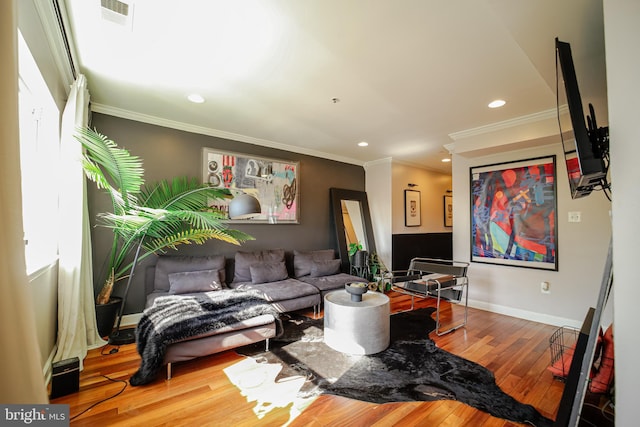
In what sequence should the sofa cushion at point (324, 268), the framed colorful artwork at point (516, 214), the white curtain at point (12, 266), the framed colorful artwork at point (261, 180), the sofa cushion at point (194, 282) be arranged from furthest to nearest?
the sofa cushion at point (324, 268) → the framed colorful artwork at point (261, 180) → the framed colorful artwork at point (516, 214) → the sofa cushion at point (194, 282) → the white curtain at point (12, 266)

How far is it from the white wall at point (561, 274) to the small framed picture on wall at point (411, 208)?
5.66 ft

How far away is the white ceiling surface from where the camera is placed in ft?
5.48

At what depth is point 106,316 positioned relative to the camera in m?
2.82

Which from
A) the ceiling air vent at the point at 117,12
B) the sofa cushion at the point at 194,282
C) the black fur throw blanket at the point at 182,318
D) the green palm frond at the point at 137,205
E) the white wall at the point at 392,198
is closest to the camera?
the ceiling air vent at the point at 117,12

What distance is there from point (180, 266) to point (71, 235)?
3.72 ft

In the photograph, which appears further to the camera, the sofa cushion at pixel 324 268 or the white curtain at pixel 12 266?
the sofa cushion at pixel 324 268

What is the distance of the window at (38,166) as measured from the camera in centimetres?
198

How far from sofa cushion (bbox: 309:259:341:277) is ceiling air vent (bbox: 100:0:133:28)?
342cm

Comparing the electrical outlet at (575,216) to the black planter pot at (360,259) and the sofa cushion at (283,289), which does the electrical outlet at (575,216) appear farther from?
the sofa cushion at (283,289)

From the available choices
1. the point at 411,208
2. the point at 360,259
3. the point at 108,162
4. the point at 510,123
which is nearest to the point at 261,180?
the point at 108,162

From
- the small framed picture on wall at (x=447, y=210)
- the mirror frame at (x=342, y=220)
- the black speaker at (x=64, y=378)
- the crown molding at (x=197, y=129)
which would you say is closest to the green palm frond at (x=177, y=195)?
the crown molding at (x=197, y=129)

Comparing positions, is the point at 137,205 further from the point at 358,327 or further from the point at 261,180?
the point at 358,327

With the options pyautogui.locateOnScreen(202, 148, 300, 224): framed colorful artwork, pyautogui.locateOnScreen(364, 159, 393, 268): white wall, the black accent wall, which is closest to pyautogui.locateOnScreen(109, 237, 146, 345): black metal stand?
the black accent wall

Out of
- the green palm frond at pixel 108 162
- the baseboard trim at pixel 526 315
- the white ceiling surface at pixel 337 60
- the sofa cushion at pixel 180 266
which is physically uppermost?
the white ceiling surface at pixel 337 60
